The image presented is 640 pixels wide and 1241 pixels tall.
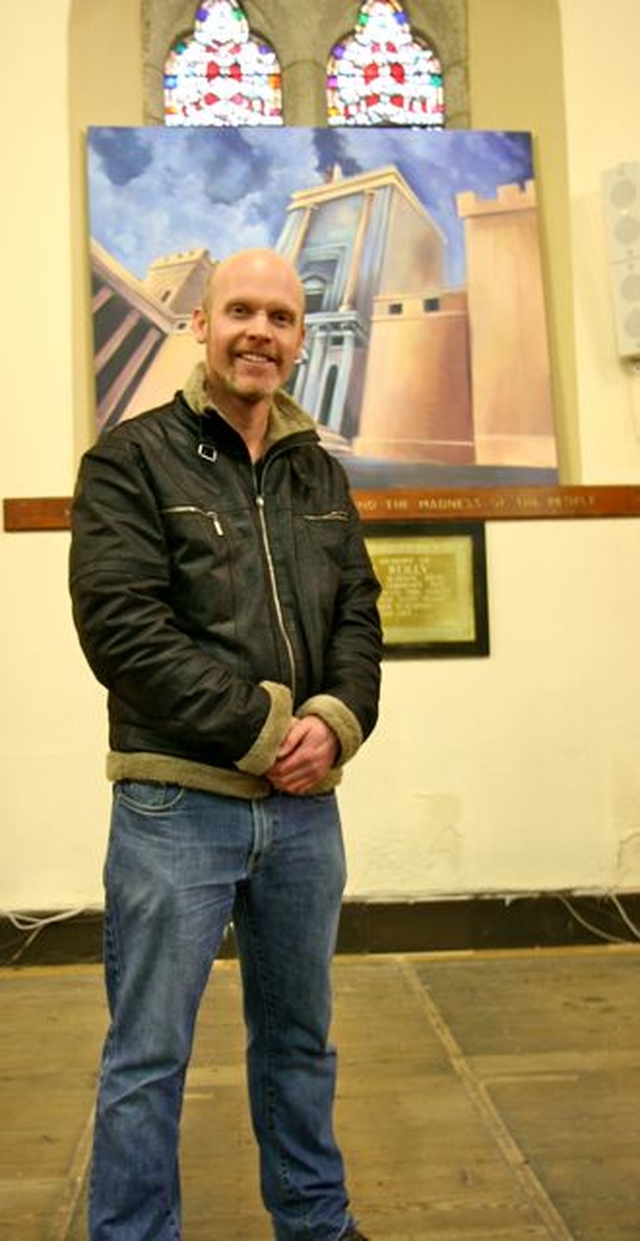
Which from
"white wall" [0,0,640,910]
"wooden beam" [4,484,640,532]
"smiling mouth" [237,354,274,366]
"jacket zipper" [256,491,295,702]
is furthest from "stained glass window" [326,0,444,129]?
"jacket zipper" [256,491,295,702]

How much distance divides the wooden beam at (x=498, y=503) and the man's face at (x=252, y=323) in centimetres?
201

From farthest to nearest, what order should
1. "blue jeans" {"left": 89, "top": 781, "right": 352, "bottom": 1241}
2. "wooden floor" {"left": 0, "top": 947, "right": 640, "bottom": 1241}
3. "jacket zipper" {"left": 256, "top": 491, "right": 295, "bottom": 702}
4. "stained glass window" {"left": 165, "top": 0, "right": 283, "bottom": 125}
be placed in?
"stained glass window" {"left": 165, "top": 0, "right": 283, "bottom": 125}
"wooden floor" {"left": 0, "top": 947, "right": 640, "bottom": 1241}
"jacket zipper" {"left": 256, "top": 491, "right": 295, "bottom": 702}
"blue jeans" {"left": 89, "top": 781, "right": 352, "bottom": 1241}

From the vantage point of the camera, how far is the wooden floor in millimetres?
2094

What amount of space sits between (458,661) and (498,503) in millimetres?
531

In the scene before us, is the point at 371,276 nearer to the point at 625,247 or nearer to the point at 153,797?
the point at 625,247

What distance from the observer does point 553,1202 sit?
2109 mm

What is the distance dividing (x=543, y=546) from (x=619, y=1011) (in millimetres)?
1473

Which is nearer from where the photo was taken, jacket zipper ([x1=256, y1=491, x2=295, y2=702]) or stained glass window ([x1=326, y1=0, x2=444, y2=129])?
jacket zipper ([x1=256, y1=491, x2=295, y2=702])

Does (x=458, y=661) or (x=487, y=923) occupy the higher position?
(x=458, y=661)

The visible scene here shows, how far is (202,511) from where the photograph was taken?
1694mm

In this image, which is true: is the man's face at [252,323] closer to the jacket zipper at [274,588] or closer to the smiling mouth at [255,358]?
the smiling mouth at [255,358]

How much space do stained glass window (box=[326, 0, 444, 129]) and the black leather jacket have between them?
2.83 metres

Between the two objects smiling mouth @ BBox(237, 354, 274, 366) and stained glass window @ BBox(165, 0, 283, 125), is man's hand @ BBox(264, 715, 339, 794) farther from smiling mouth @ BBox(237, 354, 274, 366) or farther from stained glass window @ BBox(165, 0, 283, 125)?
stained glass window @ BBox(165, 0, 283, 125)

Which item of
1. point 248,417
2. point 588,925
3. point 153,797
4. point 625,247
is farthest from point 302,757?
point 625,247
